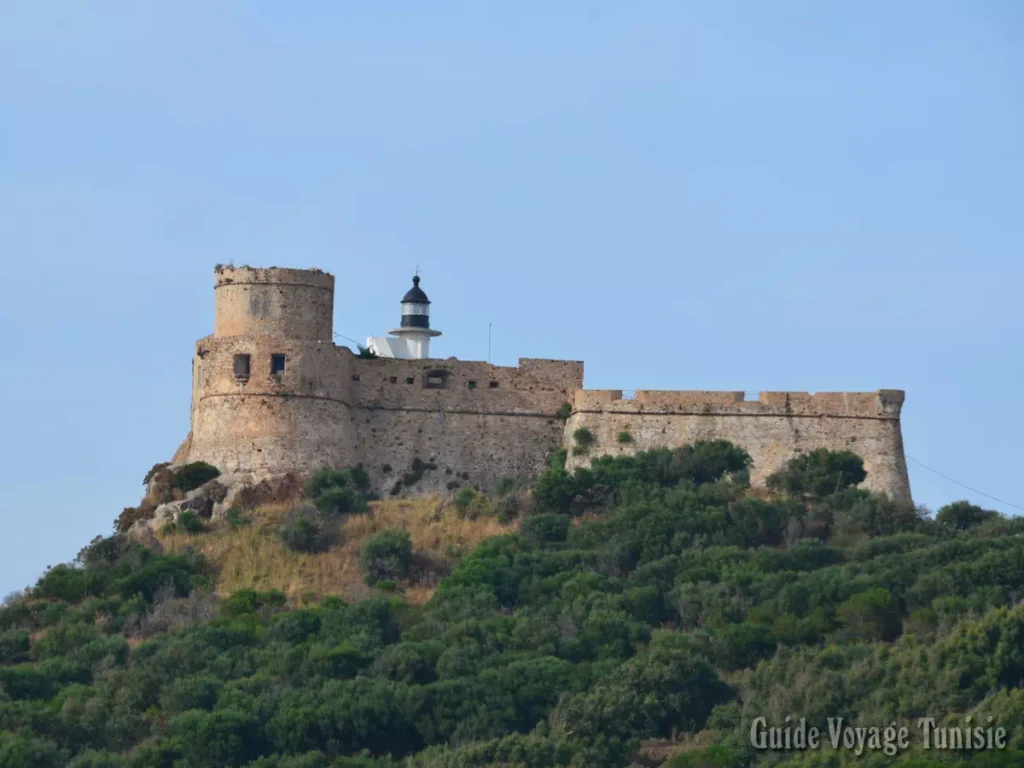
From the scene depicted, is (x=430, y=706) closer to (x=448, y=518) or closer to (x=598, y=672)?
(x=598, y=672)

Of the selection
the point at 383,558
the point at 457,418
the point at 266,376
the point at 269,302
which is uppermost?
the point at 269,302

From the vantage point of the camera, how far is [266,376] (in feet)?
173

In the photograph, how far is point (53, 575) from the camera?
51.9 m

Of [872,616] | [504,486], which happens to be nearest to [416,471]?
[504,486]

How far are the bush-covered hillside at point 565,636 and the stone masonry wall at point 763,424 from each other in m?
0.56

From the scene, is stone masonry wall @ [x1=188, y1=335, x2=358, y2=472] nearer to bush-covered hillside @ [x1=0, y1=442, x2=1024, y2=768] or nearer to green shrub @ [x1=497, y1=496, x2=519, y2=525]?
bush-covered hillside @ [x1=0, y1=442, x2=1024, y2=768]

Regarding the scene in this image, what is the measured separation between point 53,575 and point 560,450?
28.0ft

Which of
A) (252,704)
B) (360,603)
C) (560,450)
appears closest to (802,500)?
(560,450)

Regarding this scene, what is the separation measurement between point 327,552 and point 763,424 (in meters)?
7.68

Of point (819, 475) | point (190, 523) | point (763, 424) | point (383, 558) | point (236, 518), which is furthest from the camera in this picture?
point (763, 424)

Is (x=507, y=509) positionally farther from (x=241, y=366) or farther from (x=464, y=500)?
(x=241, y=366)

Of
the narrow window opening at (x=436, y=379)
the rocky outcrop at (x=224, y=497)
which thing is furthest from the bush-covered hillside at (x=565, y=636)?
the narrow window opening at (x=436, y=379)

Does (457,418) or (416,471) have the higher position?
(457,418)

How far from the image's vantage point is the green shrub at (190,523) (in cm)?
5191
